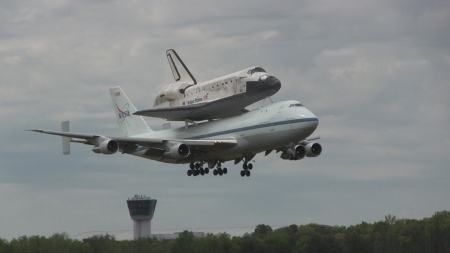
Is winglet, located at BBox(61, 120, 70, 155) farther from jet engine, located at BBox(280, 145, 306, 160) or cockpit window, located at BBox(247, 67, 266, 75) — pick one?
jet engine, located at BBox(280, 145, 306, 160)

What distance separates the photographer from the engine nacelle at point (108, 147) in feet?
267

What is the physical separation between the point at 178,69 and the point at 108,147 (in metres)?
9.91

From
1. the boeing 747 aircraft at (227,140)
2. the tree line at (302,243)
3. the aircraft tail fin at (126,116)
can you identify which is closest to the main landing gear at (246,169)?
the boeing 747 aircraft at (227,140)

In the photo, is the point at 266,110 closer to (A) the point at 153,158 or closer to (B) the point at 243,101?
(B) the point at 243,101

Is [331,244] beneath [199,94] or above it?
beneath

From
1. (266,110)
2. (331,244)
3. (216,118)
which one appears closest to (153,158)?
(216,118)

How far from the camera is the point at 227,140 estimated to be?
80.6 m

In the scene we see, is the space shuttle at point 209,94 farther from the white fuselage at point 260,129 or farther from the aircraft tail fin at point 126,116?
the aircraft tail fin at point 126,116

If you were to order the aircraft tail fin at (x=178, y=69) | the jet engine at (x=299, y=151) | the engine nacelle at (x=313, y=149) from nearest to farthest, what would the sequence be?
the jet engine at (x=299, y=151), the engine nacelle at (x=313, y=149), the aircraft tail fin at (x=178, y=69)

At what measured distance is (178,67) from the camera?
3388 inches

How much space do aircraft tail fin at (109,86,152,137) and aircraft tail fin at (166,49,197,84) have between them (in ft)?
35.3

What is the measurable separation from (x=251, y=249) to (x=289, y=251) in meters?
7.34

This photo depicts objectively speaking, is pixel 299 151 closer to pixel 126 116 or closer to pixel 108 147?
pixel 108 147

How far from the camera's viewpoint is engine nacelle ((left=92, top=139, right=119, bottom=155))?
3199 inches
